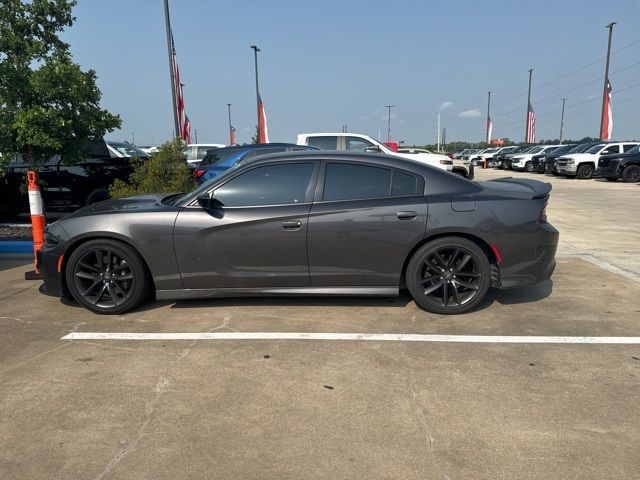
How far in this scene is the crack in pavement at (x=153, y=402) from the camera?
2.43 m

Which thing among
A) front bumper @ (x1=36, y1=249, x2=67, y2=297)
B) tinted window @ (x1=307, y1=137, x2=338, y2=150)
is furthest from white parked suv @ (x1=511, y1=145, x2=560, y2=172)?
front bumper @ (x1=36, y1=249, x2=67, y2=297)

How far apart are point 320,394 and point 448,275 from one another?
1906 mm

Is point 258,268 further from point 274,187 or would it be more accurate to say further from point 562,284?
point 562,284

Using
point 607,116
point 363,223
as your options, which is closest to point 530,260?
point 363,223

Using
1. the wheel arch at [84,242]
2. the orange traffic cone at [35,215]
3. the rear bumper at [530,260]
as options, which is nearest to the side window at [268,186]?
the wheel arch at [84,242]

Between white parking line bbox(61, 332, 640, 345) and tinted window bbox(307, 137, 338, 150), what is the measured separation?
957 centimetres

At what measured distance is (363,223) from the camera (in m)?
4.29

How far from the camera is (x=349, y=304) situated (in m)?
4.73

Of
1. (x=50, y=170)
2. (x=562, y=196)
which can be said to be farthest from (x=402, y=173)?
(x=562, y=196)

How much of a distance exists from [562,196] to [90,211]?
48.3ft

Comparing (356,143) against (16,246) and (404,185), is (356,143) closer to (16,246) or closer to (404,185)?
(16,246)

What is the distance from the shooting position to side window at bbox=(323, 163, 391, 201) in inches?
173

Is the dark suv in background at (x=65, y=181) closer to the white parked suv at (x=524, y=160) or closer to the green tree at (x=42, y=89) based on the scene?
the green tree at (x=42, y=89)

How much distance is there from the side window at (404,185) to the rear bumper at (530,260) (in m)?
1.00
